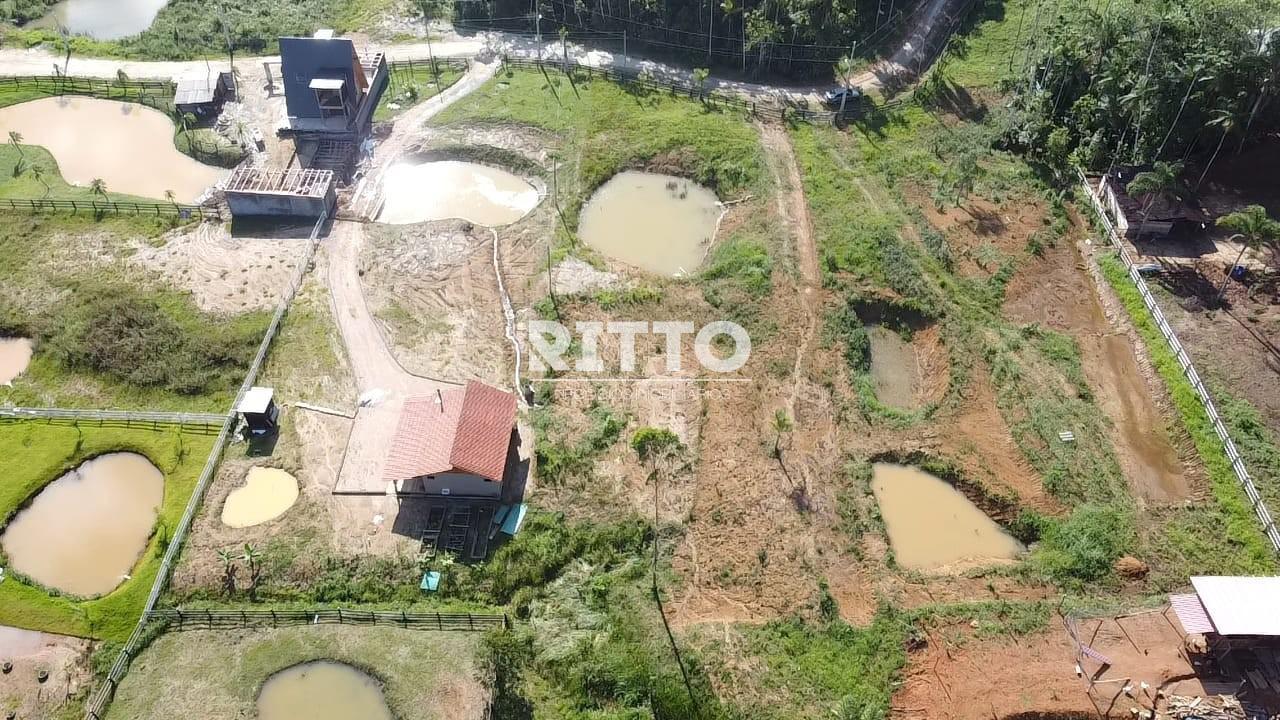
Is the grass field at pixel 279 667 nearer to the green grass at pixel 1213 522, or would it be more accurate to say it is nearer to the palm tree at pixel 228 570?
the palm tree at pixel 228 570

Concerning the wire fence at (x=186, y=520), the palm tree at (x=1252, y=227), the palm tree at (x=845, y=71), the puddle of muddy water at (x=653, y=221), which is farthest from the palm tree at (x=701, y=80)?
the palm tree at (x=1252, y=227)

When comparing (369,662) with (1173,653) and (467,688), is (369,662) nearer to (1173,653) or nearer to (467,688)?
(467,688)

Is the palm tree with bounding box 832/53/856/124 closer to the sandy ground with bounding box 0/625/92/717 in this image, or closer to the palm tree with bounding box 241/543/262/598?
the palm tree with bounding box 241/543/262/598

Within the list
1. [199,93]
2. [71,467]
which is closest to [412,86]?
[199,93]

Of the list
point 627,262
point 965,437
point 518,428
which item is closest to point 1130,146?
point 965,437

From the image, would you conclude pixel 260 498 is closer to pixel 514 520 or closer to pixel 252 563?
pixel 252 563

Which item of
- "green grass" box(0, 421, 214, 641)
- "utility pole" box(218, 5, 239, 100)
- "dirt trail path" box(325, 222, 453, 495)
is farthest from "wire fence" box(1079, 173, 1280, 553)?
"utility pole" box(218, 5, 239, 100)
